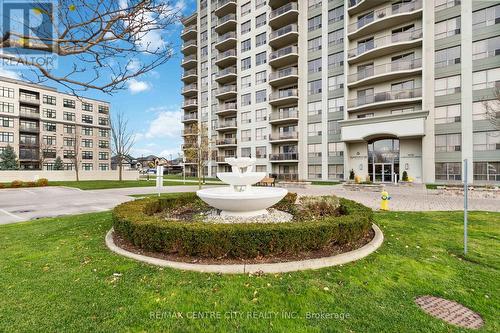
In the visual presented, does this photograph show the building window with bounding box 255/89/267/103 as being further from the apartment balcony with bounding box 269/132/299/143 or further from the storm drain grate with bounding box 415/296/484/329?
the storm drain grate with bounding box 415/296/484/329

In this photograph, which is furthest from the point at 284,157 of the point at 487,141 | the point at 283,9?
the point at 283,9

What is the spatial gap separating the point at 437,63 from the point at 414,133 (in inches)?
332

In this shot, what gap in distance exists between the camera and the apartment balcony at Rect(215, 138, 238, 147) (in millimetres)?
42906

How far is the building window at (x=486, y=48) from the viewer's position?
910 inches

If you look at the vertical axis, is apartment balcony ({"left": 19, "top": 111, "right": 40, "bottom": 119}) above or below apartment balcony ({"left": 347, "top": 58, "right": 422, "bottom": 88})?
above

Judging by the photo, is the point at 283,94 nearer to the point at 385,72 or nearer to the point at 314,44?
the point at 314,44

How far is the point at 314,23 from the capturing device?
34.6 metres

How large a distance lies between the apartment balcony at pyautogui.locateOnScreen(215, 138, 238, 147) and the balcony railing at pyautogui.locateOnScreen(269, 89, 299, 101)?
10.1m

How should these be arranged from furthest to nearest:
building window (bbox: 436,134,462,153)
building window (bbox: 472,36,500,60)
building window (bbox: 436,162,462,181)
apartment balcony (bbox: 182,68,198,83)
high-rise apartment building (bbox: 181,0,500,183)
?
apartment balcony (bbox: 182,68,198,83) < building window (bbox: 436,134,462,153) < building window (bbox: 436,162,462,181) < high-rise apartment building (bbox: 181,0,500,183) < building window (bbox: 472,36,500,60)

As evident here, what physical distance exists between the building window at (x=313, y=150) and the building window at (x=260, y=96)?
11.1 metres

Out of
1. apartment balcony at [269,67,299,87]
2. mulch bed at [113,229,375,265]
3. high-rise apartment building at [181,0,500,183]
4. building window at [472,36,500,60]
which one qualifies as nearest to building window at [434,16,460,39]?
high-rise apartment building at [181,0,500,183]

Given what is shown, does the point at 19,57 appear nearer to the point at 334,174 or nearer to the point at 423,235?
the point at 423,235

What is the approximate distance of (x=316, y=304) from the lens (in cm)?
353

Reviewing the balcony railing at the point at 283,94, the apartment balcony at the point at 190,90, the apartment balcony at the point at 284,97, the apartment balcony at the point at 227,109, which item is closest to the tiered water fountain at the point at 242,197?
the apartment balcony at the point at 284,97
